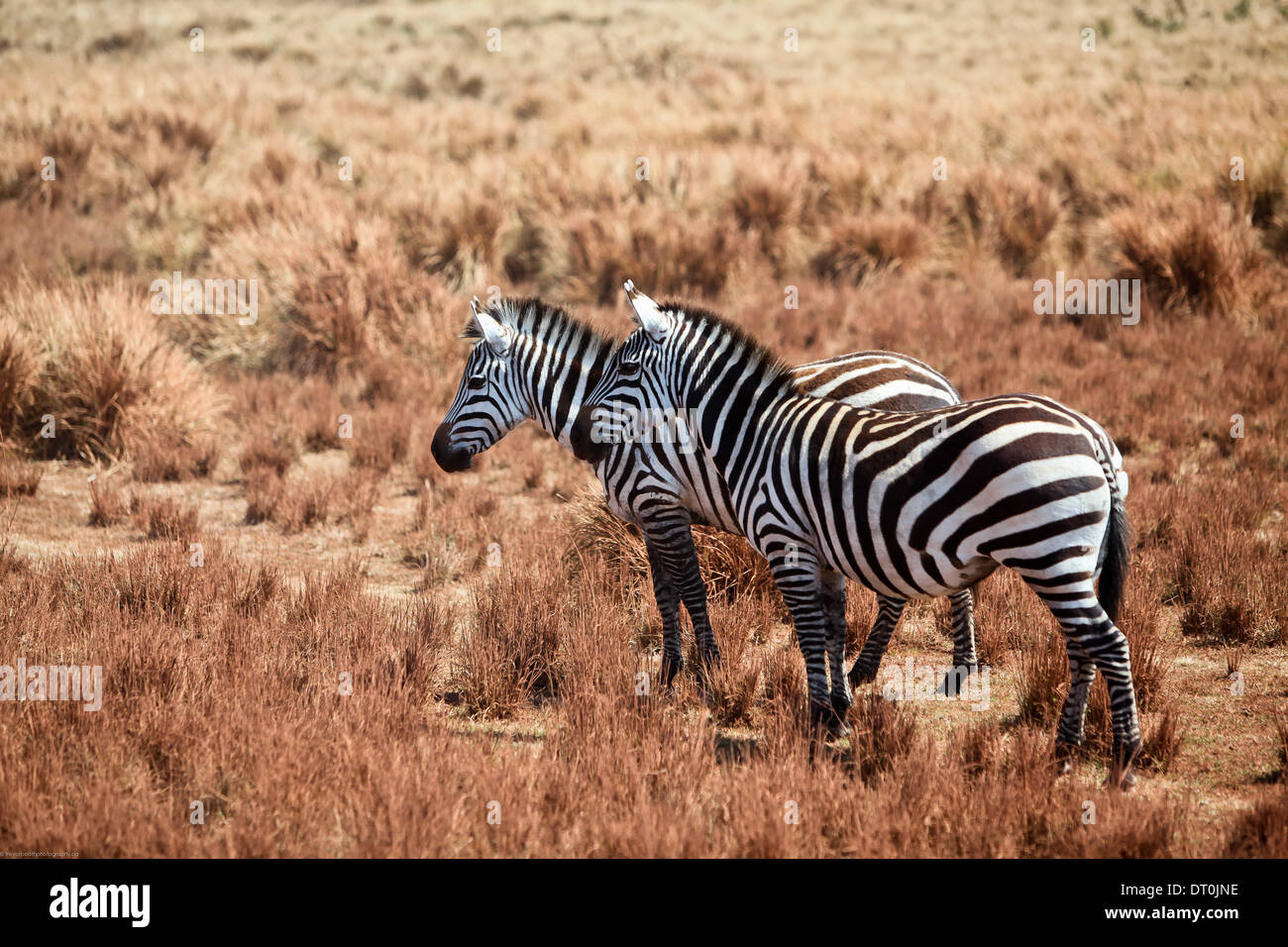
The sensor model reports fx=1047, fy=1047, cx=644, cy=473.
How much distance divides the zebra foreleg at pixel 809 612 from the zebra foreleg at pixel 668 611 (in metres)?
0.95

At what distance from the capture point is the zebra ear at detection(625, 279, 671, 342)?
4.81m

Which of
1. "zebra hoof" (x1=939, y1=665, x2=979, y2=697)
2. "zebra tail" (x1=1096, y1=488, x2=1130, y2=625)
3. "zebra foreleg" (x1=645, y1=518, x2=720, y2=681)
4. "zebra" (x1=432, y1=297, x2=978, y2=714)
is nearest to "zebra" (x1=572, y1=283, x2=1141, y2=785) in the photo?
"zebra tail" (x1=1096, y1=488, x2=1130, y2=625)

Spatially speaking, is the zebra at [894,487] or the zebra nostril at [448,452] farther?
the zebra nostril at [448,452]

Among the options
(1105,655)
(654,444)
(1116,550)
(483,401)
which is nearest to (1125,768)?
(1105,655)

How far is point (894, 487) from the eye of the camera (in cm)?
414

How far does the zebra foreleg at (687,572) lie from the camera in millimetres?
5305

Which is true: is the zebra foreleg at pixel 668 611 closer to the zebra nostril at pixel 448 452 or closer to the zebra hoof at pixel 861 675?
the zebra hoof at pixel 861 675

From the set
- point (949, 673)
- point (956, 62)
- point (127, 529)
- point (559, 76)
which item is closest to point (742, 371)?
point (949, 673)

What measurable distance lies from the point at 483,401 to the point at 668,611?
59.5 inches

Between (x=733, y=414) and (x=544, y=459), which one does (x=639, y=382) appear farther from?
(x=544, y=459)

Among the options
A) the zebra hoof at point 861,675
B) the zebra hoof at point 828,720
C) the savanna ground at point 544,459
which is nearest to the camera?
the savanna ground at point 544,459

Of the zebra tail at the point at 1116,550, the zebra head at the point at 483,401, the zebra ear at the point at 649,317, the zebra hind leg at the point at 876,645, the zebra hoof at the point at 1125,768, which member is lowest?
the zebra hoof at the point at 1125,768

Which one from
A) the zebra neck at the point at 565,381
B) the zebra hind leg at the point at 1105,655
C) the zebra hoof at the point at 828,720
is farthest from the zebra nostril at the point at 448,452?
the zebra hind leg at the point at 1105,655

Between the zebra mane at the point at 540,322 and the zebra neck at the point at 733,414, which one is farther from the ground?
the zebra mane at the point at 540,322
